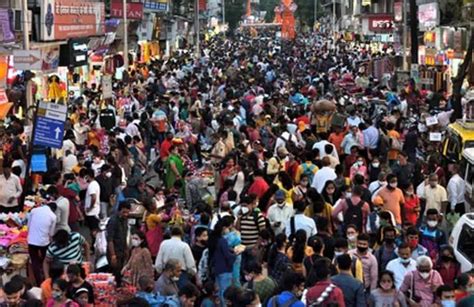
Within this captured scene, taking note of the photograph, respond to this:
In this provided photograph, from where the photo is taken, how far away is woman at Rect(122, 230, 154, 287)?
11141mm

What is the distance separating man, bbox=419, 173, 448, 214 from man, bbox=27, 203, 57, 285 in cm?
503

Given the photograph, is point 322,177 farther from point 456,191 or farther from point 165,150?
point 165,150

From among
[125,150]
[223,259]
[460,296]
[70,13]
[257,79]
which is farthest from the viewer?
[257,79]

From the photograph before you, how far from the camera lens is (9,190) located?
50.9 ft

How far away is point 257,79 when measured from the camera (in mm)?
40500

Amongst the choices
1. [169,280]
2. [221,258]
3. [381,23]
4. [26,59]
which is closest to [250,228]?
[221,258]

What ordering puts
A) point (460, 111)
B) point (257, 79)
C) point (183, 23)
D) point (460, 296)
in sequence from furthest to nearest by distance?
point (183, 23), point (257, 79), point (460, 111), point (460, 296)

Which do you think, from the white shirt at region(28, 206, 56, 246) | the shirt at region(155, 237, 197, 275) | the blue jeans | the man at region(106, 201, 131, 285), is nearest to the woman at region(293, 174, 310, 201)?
the man at region(106, 201, 131, 285)

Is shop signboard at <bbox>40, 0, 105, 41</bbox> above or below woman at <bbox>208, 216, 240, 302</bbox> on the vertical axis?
above

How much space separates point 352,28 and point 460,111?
63684 mm

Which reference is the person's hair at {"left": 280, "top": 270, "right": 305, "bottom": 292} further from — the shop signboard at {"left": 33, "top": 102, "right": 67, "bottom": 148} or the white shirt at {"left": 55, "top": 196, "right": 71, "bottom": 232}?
the shop signboard at {"left": 33, "top": 102, "right": 67, "bottom": 148}

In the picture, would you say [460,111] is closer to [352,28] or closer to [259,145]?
[259,145]

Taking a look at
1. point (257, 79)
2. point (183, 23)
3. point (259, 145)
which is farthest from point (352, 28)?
point (259, 145)

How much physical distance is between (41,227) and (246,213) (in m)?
2.45
